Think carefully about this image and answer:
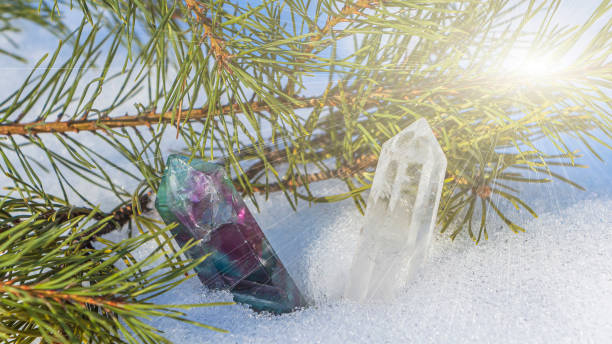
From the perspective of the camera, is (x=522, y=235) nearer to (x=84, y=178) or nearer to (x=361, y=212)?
(x=361, y=212)

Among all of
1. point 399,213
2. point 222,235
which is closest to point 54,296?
point 222,235

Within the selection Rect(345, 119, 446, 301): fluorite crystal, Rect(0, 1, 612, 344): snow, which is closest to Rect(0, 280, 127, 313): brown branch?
Rect(0, 1, 612, 344): snow

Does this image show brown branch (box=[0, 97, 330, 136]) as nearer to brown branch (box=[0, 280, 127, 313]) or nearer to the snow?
the snow

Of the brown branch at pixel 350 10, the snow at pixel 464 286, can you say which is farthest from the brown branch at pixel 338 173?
the brown branch at pixel 350 10

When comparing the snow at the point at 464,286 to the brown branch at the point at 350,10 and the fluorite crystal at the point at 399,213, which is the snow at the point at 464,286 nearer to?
the fluorite crystal at the point at 399,213

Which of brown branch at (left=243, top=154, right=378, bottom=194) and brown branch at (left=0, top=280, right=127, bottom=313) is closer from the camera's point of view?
brown branch at (left=0, top=280, right=127, bottom=313)
